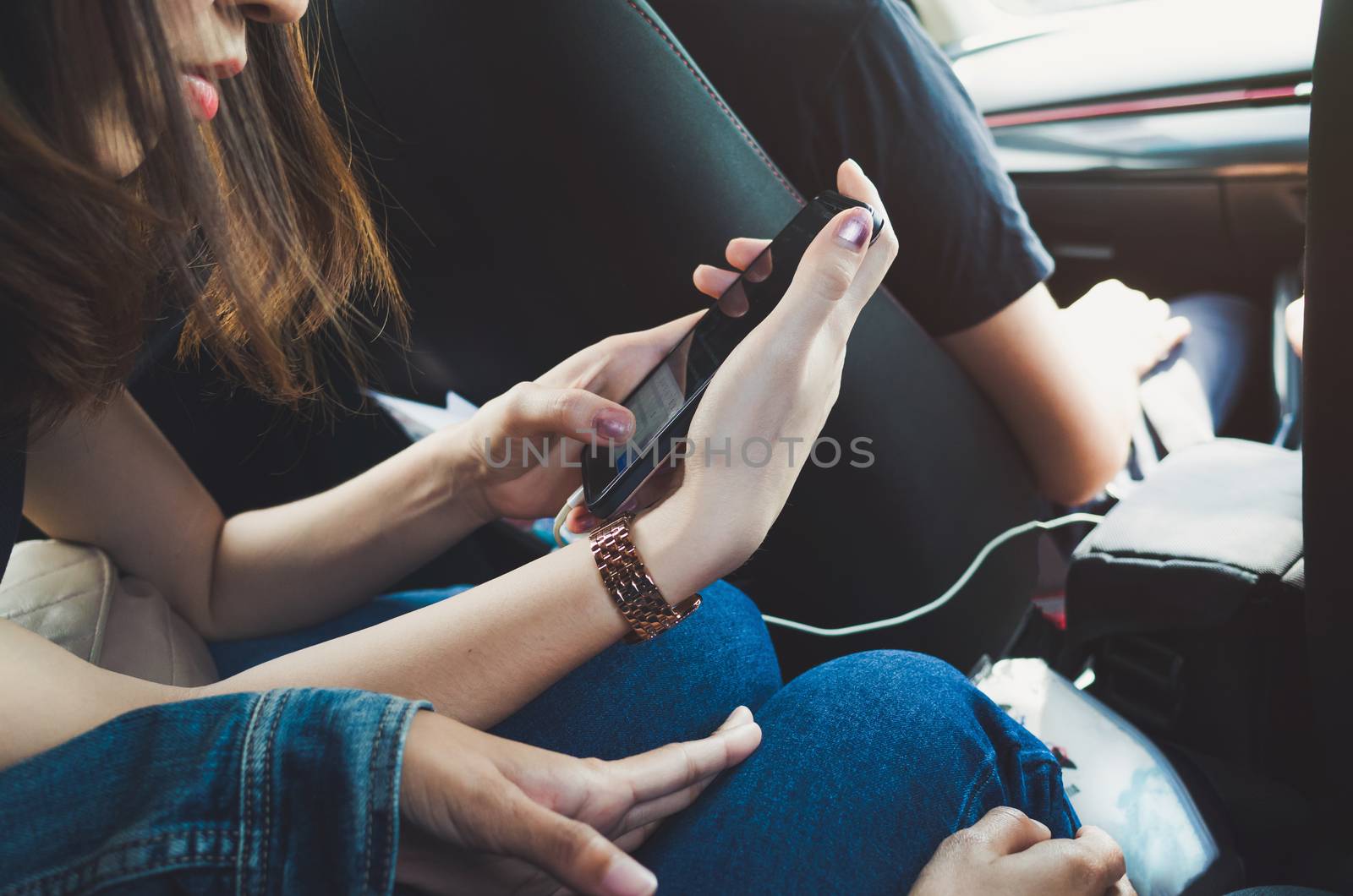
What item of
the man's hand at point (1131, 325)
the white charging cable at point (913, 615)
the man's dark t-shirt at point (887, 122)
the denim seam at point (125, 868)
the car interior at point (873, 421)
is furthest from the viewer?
the man's hand at point (1131, 325)

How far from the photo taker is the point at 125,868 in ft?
1.45

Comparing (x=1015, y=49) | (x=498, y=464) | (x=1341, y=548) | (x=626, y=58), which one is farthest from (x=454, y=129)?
(x=1015, y=49)

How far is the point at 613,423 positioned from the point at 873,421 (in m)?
0.26

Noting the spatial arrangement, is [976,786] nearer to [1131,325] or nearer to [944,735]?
[944,735]

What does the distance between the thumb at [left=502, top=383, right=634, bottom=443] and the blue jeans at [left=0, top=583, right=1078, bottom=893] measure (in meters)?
0.17

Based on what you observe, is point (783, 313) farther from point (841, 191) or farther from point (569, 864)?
point (569, 864)

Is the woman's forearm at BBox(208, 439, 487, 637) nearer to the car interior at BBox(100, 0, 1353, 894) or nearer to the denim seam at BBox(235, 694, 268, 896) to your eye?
the car interior at BBox(100, 0, 1353, 894)

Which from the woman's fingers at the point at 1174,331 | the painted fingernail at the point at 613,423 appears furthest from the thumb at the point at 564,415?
the woman's fingers at the point at 1174,331

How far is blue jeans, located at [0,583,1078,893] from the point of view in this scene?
45cm

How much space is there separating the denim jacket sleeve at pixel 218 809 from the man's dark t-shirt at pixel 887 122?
0.61m

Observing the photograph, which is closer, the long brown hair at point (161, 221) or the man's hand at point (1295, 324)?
the long brown hair at point (161, 221)

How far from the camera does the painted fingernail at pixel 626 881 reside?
0.44 meters

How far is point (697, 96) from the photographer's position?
71cm

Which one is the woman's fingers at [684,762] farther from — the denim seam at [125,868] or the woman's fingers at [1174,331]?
the woman's fingers at [1174,331]
